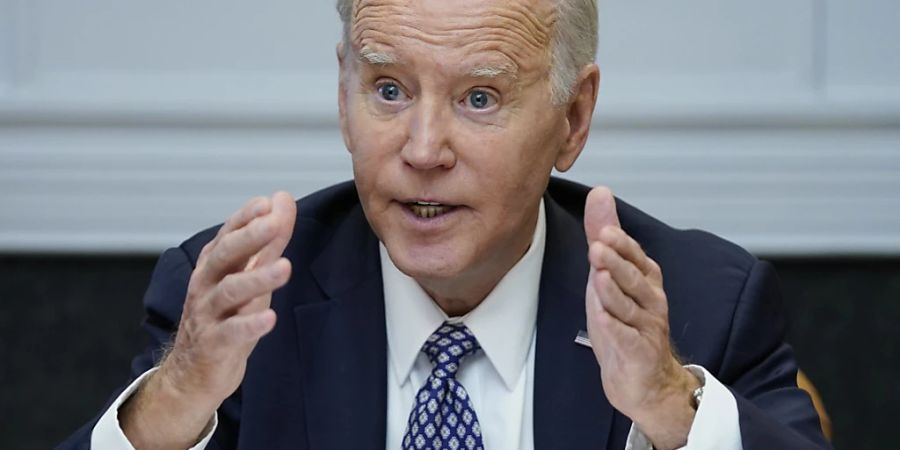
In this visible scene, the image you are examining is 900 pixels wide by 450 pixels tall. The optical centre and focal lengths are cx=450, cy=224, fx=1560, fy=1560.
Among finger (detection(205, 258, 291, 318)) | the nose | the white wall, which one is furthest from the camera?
the white wall

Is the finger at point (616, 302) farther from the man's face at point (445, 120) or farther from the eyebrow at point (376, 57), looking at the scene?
the eyebrow at point (376, 57)

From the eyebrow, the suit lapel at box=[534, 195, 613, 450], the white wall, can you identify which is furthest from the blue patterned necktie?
→ the white wall

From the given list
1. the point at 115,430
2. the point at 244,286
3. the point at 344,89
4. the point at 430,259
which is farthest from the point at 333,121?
the point at 244,286

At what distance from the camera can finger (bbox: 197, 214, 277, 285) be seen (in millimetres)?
2080

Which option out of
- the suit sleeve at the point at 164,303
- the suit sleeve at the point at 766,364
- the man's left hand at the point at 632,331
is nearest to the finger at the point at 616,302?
the man's left hand at the point at 632,331

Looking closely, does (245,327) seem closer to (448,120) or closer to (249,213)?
(249,213)

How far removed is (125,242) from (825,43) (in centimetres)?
170

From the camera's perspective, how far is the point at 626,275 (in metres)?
2.08

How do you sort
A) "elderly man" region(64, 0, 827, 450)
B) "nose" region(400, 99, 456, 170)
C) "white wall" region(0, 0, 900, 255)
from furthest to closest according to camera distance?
"white wall" region(0, 0, 900, 255) < "nose" region(400, 99, 456, 170) < "elderly man" region(64, 0, 827, 450)

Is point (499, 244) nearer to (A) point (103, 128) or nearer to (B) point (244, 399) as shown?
(B) point (244, 399)

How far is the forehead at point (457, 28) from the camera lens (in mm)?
2359

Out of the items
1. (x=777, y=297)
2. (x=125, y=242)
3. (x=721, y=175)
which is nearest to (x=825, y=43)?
(x=721, y=175)

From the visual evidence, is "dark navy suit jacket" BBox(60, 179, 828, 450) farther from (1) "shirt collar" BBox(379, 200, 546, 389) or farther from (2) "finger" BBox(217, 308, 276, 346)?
(2) "finger" BBox(217, 308, 276, 346)

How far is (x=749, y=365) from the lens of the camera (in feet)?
8.43
